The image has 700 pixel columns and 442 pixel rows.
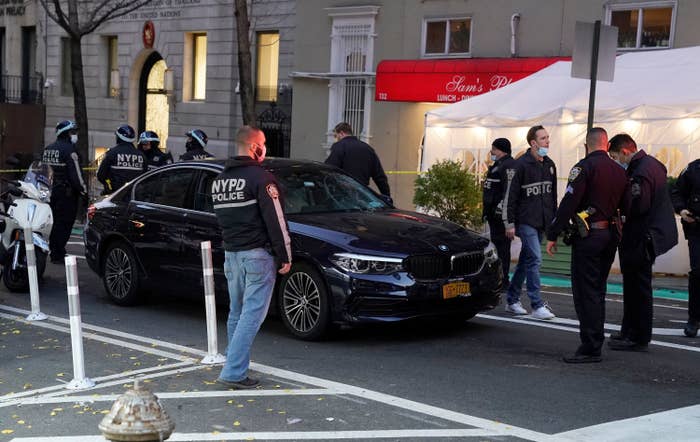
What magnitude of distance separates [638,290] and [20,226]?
6470 millimetres

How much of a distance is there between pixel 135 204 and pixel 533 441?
5814mm

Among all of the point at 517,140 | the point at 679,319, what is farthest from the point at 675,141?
the point at 679,319

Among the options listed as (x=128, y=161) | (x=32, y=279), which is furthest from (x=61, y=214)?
(x=32, y=279)

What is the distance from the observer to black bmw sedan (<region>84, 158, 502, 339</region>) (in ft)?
26.7

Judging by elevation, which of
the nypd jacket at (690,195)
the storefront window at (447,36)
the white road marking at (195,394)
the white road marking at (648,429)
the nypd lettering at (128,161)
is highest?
the storefront window at (447,36)

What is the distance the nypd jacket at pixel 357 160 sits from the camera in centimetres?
1220

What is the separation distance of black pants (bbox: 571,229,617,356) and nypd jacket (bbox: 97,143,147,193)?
751cm

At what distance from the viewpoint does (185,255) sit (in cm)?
948

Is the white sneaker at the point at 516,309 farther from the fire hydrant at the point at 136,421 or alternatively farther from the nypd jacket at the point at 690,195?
the fire hydrant at the point at 136,421

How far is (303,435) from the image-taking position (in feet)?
19.0

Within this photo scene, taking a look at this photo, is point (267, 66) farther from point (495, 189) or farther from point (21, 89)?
point (495, 189)

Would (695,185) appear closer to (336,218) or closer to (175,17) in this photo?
(336,218)

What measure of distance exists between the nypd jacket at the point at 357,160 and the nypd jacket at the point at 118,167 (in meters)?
3.08

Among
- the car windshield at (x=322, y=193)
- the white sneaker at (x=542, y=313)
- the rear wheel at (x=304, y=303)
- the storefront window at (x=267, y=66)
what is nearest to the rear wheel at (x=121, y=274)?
the car windshield at (x=322, y=193)
